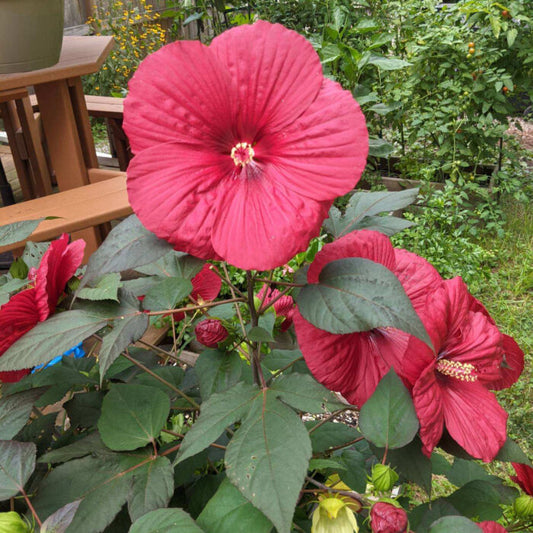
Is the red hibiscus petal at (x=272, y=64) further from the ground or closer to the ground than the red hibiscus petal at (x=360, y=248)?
further from the ground

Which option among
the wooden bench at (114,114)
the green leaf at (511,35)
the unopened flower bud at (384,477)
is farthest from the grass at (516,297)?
the wooden bench at (114,114)

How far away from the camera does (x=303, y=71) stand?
47 centimetres

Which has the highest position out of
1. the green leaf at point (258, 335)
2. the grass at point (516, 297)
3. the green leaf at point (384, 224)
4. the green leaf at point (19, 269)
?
the green leaf at point (384, 224)

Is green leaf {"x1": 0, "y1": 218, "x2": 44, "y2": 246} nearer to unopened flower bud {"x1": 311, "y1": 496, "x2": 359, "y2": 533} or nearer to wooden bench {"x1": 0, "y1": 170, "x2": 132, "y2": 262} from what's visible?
unopened flower bud {"x1": 311, "y1": 496, "x2": 359, "y2": 533}

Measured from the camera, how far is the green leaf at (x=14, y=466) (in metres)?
0.56

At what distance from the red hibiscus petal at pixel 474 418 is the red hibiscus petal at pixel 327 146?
23 cm

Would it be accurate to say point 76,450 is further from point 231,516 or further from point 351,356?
point 351,356

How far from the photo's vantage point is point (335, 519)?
528 mm

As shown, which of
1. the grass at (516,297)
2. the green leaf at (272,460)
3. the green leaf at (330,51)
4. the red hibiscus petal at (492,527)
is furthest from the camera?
the green leaf at (330,51)

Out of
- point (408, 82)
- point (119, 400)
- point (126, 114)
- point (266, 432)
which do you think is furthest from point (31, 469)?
point (408, 82)

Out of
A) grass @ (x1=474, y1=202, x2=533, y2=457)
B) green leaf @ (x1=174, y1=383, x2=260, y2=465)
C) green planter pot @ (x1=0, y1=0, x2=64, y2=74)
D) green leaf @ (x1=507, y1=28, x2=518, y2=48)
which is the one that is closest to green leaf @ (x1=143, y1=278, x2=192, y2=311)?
green leaf @ (x1=174, y1=383, x2=260, y2=465)

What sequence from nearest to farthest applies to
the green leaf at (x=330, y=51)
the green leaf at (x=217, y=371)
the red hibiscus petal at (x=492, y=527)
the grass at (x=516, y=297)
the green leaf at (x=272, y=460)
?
the green leaf at (x=272, y=460)
the red hibiscus petal at (x=492, y=527)
the green leaf at (x=217, y=371)
the grass at (x=516, y=297)
the green leaf at (x=330, y=51)

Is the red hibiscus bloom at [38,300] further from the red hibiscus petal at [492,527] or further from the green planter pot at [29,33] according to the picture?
the green planter pot at [29,33]

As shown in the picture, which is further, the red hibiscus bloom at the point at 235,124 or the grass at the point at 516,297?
the grass at the point at 516,297
